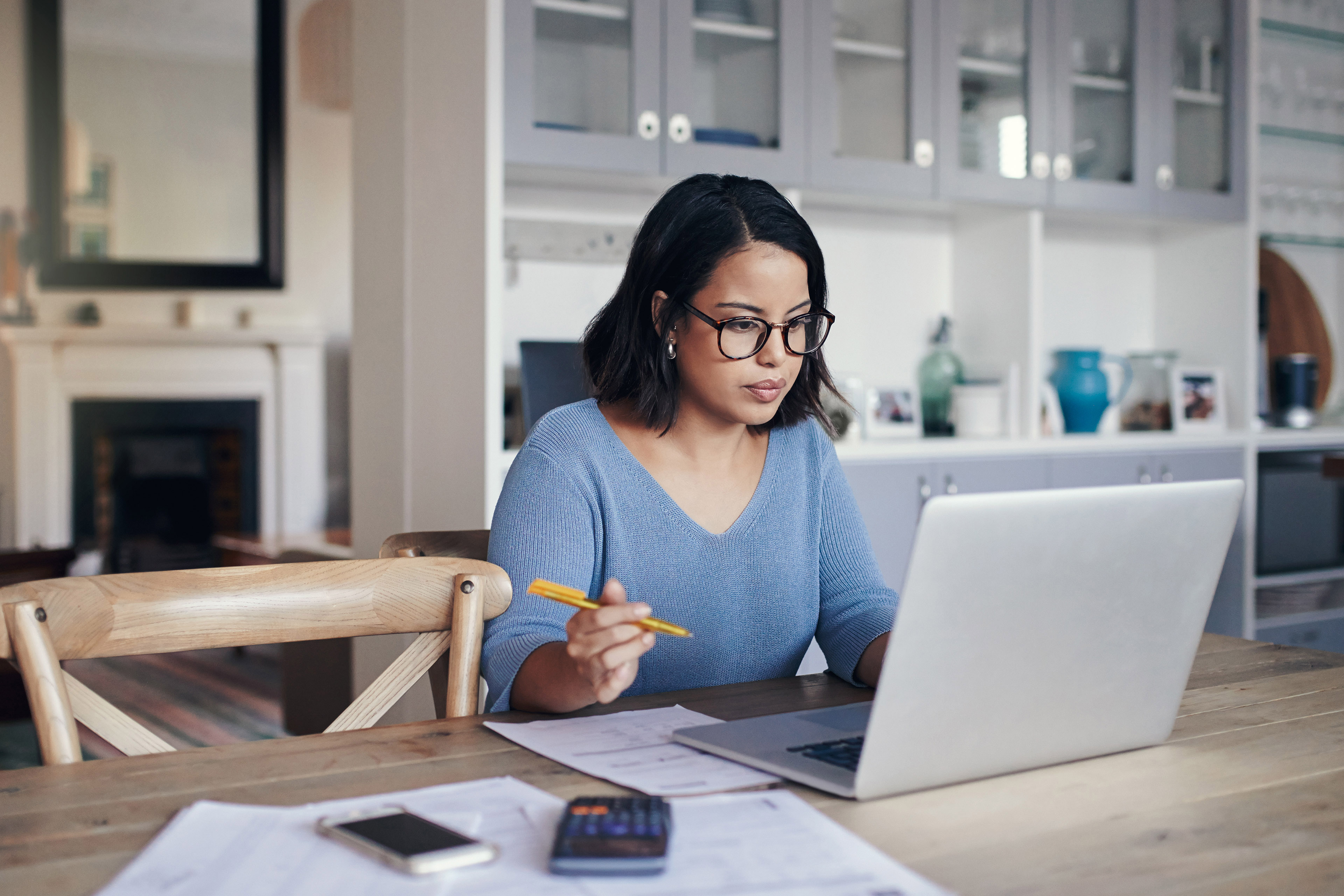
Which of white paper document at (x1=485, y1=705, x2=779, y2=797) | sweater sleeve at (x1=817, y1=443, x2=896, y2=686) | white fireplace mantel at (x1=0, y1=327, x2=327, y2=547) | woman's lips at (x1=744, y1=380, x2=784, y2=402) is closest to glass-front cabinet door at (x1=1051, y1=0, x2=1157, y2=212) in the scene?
sweater sleeve at (x1=817, y1=443, x2=896, y2=686)

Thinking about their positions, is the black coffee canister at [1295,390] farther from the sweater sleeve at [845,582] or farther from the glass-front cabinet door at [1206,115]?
the sweater sleeve at [845,582]

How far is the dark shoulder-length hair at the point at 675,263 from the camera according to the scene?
133 centimetres

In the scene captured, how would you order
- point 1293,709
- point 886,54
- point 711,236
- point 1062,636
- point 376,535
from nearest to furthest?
point 1062,636
point 1293,709
point 711,236
point 376,535
point 886,54

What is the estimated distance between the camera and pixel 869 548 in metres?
1.44

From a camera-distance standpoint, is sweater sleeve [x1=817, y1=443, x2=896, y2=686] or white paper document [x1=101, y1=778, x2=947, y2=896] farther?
sweater sleeve [x1=817, y1=443, x2=896, y2=686]

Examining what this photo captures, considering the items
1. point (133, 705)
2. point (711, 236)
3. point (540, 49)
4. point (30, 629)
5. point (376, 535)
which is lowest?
point (133, 705)

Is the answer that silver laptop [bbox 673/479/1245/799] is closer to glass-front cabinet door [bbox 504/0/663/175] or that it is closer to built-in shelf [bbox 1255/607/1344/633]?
glass-front cabinet door [bbox 504/0/663/175]

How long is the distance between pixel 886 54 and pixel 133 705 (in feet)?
10.1

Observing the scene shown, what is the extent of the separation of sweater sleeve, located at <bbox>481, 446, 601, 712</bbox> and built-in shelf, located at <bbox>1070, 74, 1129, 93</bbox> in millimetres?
2500

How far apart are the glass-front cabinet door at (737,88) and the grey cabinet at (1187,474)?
1118 millimetres

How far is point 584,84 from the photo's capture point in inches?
96.7

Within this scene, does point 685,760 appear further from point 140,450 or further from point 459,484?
point 140,450

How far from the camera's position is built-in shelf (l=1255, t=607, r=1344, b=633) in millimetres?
3391

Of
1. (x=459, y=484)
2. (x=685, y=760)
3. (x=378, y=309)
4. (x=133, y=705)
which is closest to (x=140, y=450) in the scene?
(x=133, y=705)
